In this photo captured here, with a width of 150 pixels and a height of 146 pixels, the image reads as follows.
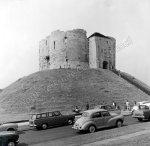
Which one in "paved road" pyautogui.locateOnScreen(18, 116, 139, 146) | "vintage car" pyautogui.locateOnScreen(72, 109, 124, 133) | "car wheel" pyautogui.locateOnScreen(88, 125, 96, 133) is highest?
"vintage car" pyautogui.locateOnScreen(72, 109, 124, 133)

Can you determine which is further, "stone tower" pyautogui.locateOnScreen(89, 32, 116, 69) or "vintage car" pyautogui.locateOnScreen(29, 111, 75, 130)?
"stone tower" pyautogui.locateOnScreen(89, 32, 116, 69)

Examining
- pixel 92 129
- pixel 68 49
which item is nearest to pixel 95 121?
pixel 92 129

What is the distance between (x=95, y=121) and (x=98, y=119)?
0.29m

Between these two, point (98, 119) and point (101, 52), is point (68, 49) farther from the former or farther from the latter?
point (98, 119)

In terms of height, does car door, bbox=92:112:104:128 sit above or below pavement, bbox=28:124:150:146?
above

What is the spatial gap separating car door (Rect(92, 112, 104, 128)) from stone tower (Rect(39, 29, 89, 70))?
44.8 metres

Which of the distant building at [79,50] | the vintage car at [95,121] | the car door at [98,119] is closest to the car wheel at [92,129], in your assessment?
the vintage car at [95,121]

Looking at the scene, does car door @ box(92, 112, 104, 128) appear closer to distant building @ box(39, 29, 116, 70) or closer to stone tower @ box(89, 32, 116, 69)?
distant building @ box(39, 29, 116, 70)

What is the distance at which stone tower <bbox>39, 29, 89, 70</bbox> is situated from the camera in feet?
199

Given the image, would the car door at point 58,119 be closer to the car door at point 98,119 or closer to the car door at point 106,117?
the car door at point 98,119

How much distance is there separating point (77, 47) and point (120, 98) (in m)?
27.7

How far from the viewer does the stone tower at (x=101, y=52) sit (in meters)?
61.7

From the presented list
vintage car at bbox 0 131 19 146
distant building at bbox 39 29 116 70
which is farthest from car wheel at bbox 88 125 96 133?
distant building at bbox 39 29 116 70

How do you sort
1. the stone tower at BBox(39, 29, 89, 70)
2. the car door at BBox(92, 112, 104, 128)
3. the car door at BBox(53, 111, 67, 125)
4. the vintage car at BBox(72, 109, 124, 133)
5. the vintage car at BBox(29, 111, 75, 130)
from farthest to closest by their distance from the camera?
the stone tower at BBox(39, 29, 89, 70) < the car door at BBox(53, 111, 67, 125) < the vintage car at BBox(29, 111, 75, 130) < the car door at BBox(92, 112, 104, 128) < the vintage car at BBox(72, 109, 124, 133)
